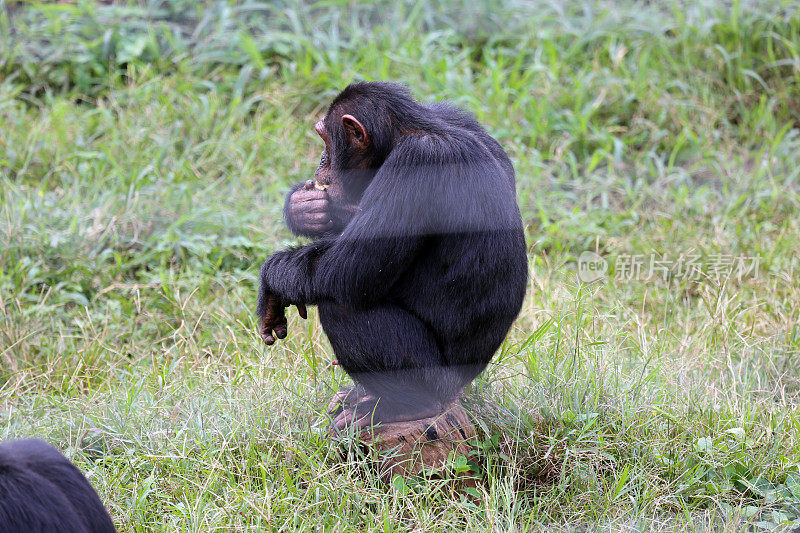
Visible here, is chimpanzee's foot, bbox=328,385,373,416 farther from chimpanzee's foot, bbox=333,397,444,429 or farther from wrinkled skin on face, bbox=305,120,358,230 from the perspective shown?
wrinkled skin on face, bbox=305,120,358,230

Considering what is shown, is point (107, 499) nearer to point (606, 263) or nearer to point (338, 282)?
point (338, 282)

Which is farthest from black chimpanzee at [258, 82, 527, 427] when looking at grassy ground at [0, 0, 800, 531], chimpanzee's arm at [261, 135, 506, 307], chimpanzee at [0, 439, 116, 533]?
chimpanzee at [0, 439, 116, 533]

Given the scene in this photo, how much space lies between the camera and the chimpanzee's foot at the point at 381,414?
324 cm

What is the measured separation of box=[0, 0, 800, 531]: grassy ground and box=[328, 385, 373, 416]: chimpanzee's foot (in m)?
0.12

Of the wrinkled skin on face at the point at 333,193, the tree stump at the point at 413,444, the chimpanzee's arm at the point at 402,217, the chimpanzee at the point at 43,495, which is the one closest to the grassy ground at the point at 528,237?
the tree stump at the point at 413,444

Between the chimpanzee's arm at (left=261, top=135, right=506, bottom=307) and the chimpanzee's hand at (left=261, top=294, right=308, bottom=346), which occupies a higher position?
the chimpanzee's arm at (left=261, top=135, right=506, bottom=307)

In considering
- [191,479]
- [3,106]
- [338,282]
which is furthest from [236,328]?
[3,106]

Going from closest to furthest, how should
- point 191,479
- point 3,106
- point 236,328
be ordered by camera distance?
point 191,479, point 236,328, point 3,106

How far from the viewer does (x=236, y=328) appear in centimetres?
435

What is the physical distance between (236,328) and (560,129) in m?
2.96

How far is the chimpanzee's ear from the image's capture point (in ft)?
10.1

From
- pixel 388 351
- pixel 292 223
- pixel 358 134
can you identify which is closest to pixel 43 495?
pixel 388 351

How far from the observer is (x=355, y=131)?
3.12m

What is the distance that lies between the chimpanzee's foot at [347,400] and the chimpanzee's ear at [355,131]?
94 centimetres
